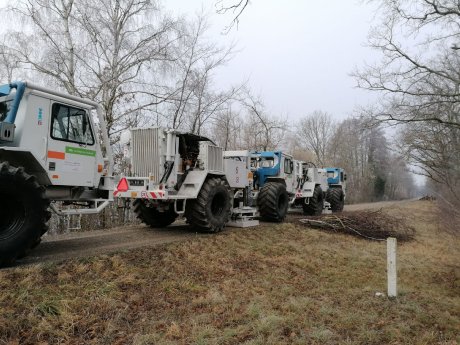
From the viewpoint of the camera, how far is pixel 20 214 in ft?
20.7

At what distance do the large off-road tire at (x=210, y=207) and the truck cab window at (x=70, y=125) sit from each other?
3.32 metres

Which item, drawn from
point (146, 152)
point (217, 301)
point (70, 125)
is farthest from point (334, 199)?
point (70, 125)

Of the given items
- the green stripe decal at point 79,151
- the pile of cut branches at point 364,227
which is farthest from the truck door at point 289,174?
the green stripe decal at point 79,151

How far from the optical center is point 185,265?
7.78 metres

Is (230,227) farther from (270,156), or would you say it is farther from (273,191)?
(270,156)

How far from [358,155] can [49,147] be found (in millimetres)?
64498

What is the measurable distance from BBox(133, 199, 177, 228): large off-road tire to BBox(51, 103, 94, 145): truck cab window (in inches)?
151

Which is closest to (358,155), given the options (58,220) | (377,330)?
(58,220)

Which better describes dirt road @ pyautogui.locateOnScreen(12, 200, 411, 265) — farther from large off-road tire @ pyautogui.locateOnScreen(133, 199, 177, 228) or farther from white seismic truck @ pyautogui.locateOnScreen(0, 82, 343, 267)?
white seismic truck @ pyautogui.locateOnScreen(0, 82, 343, 267)

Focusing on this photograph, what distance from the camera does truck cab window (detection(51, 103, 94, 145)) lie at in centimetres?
716

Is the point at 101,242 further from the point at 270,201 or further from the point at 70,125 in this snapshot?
the point at 270,201

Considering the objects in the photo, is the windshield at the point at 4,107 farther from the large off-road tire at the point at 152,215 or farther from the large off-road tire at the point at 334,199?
the large off-road tire at the point at 334,199

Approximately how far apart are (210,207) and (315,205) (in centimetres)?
919

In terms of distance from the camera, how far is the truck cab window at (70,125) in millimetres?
7160
